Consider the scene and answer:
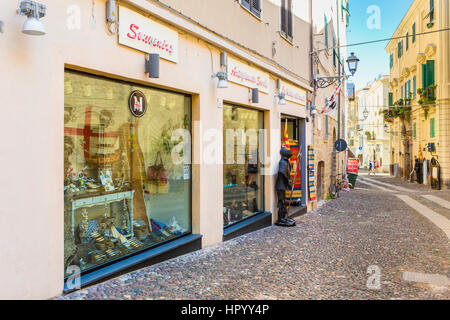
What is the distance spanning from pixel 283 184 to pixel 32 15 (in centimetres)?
625

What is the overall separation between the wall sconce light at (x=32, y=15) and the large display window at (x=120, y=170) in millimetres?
802

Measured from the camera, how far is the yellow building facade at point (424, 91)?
779 inches

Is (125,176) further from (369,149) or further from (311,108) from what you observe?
(369,149)

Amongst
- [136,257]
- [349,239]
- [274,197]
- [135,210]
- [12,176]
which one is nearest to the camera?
[12,176]

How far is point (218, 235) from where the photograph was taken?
6.59 metres

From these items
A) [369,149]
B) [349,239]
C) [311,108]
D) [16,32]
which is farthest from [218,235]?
[369,149]

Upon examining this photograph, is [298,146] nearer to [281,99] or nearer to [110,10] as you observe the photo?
[281,99]

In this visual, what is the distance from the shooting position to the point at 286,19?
9805mm

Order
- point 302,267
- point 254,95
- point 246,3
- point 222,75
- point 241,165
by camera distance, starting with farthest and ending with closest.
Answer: point 241,165
point 254,95
point 246,3
point 222,75
point 302,267

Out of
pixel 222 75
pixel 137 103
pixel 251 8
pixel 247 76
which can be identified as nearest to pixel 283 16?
pixel 251 8

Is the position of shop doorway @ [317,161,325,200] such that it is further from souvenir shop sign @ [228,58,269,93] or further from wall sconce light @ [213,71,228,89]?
wall sconce light @ [213,71,228,89]

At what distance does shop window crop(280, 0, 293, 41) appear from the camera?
9538mm
